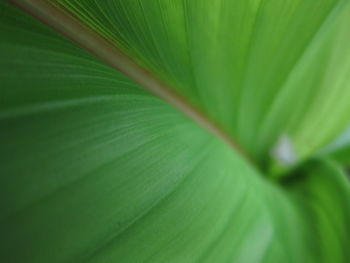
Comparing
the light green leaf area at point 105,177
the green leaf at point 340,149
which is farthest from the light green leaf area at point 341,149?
→ the light green leaf area at point 105,177

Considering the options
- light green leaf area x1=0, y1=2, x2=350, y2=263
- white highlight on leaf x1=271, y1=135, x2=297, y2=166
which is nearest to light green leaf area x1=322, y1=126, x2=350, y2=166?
white highlight on leaf x1=271, y1=135, x2=297, y2=166

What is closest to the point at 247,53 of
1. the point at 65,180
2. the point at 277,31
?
the point at 277,31

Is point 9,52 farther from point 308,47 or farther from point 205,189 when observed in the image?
point 308,47

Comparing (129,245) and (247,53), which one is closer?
(129,245)

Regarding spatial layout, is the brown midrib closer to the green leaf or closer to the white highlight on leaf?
the white highlight on leaf

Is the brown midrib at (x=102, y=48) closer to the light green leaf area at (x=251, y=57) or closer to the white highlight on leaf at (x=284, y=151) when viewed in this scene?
the light green leaf area at (x=251, y=57)

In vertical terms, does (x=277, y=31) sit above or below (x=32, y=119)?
above
